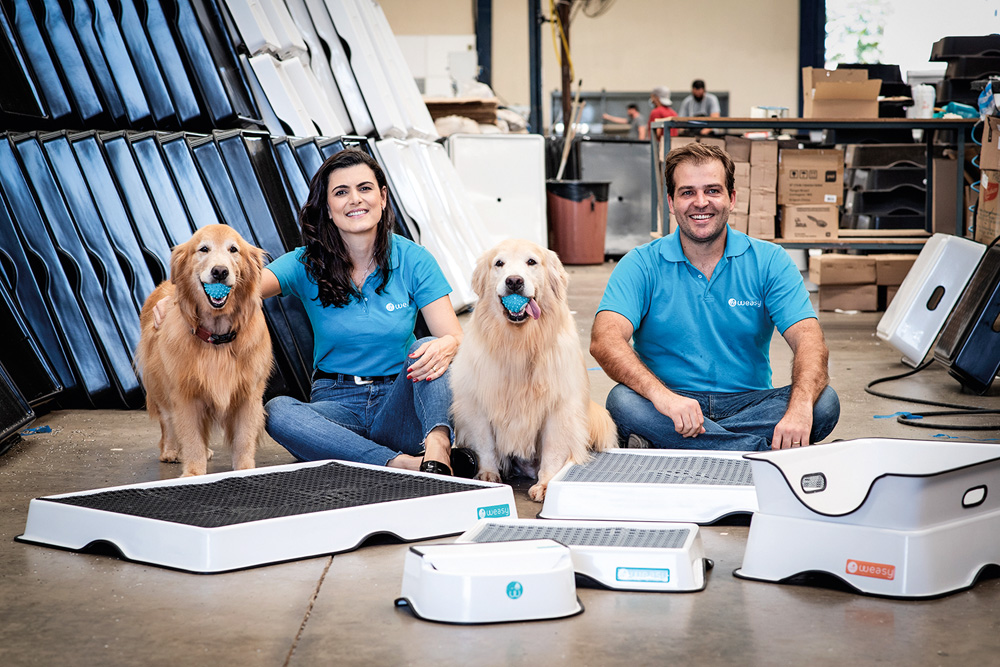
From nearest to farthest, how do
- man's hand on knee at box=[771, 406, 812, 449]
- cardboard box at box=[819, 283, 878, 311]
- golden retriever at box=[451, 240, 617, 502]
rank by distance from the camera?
1. man's hand on knee at box=[771, 406, 812, 449]
2. golden retriever at box=[451, 240, 617, 502]
3. cardboard box at box=[819, 283, 878, 311]

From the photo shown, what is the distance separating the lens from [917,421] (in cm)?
376

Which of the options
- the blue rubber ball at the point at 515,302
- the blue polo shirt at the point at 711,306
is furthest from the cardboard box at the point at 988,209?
the blue rubber ball at the point at 515,302

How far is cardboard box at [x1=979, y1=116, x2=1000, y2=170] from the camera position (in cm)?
508

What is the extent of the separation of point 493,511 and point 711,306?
1013 mm

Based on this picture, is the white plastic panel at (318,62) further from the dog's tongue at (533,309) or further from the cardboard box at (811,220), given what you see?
the dog's tongue at (533,309)

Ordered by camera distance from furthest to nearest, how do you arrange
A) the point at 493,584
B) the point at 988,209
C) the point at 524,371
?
the point at 988,209
the point at 524,371
the point at 493,584

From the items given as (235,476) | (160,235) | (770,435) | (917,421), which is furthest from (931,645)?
(160,235)

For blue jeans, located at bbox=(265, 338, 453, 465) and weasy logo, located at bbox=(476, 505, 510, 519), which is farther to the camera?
blue jeans, located at bbox=(265, 338, 453, 465)

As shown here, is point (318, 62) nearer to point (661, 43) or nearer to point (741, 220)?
point (741, 220)

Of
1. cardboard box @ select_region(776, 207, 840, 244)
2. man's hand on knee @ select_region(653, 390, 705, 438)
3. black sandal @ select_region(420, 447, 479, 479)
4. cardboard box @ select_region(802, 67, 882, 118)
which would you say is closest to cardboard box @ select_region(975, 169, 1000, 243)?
cardboard box @ select_region(776, 207, 840, 244)

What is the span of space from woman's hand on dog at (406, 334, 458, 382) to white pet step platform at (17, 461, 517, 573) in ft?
1.22

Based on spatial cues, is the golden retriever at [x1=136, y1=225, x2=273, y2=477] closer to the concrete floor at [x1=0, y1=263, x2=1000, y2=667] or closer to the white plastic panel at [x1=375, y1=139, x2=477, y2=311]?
the concrete floor at [x1=0, y1=263, x2=1000, y2=667]

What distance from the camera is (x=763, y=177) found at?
6.21 m

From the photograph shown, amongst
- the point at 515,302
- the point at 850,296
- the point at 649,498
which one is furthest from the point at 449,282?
the point at 649,498
